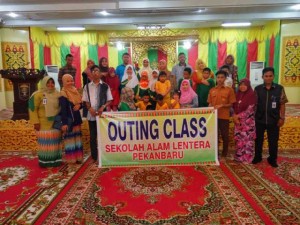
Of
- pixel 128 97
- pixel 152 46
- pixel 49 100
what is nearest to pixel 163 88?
pixel 128 97

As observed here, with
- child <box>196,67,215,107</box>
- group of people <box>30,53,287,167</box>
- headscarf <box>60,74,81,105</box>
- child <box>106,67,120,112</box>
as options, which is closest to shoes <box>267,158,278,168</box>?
group of people <box>30,53,287,167</box>

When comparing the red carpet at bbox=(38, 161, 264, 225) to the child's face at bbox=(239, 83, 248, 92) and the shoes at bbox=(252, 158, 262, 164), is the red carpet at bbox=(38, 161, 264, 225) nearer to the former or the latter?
the shoes at bbox=(252, 158, 262, 164)

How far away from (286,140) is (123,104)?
2.68m

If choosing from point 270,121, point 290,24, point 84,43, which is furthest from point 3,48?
point 290,24

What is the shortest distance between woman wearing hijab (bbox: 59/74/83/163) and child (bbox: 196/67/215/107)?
5.76ft

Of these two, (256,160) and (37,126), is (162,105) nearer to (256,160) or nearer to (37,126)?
(256,160)

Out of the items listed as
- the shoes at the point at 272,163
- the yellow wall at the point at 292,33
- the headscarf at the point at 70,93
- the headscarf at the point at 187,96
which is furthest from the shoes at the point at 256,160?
the yellow wall at the point at 292,33

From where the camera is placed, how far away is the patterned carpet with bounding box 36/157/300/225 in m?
2.34

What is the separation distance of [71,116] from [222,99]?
200 cm

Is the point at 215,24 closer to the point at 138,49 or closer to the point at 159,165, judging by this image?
the point at 138,49

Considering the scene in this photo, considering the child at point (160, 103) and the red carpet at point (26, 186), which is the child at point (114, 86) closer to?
the child at point (160, 103)

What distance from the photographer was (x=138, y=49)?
1012 cm

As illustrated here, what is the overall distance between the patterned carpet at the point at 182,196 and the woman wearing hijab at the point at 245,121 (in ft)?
0.68

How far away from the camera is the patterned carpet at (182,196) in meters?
2.34
